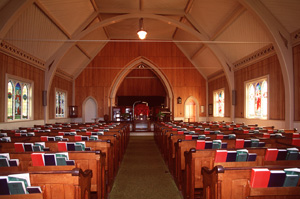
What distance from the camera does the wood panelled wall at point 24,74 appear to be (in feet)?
24.6

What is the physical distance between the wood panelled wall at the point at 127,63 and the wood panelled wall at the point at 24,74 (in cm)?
492

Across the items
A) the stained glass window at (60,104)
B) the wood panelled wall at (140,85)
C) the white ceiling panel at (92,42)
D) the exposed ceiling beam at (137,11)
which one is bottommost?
the stained glass window at (60,104)

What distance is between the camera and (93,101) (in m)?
15.6

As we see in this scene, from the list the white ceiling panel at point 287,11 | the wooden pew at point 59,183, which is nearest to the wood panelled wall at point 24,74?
the wooden pew at point 59,183

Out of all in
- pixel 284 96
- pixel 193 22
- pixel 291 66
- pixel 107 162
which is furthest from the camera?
pixel 193 22

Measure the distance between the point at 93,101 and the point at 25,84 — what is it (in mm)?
6509

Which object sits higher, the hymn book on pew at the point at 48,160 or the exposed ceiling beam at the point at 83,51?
the exposed ceiling beam at the point at 83,51

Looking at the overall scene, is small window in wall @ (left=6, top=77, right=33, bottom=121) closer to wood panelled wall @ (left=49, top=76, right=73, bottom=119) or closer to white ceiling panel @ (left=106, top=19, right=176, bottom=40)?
wood panelled wall @ (left=49, top=76, right=73, bottom=119)

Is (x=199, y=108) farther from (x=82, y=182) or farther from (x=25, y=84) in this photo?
(x=82, y=182)

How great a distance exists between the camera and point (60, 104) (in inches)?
526

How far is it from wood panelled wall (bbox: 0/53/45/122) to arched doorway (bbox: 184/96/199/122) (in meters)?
9.13

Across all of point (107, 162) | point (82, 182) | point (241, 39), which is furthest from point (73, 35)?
point (82, 182)

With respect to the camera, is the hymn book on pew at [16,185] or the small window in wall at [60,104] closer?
the hymn book on pew at [16,185]

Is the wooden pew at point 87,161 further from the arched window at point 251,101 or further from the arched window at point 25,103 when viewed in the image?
the arched window at point 251,101
